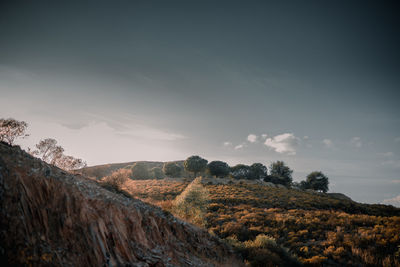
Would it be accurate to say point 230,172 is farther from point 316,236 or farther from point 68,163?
point 68,163

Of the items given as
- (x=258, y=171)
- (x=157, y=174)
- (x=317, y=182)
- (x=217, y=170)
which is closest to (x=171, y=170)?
(x=157, y=174)

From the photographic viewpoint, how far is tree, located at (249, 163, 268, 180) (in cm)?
7869

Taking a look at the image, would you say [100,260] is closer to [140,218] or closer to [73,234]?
[73,234]

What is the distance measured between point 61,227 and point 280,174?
278ft

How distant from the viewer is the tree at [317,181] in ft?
222

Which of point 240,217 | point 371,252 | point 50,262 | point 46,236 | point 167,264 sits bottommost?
point 240,217

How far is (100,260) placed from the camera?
4.86m

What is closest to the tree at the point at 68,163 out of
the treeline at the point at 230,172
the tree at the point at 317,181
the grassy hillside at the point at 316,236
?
the grassy hillside at the point at 316,236

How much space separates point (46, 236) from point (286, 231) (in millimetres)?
21776

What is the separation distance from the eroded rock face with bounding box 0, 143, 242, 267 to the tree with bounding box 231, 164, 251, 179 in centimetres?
7390

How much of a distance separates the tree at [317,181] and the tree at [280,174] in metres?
7.16

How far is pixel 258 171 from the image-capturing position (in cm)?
8175

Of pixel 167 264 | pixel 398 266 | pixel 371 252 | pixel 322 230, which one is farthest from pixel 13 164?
pixel 322 230

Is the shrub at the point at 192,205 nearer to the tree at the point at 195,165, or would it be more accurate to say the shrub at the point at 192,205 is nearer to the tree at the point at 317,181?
the tree at the point at 195,165
